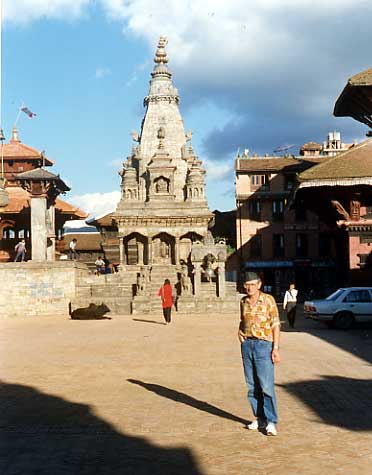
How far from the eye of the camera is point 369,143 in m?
33.8

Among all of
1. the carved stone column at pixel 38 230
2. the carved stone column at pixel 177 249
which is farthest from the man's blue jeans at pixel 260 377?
the carved stone column at pixel 177 249

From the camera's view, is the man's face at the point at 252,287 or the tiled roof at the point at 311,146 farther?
the tiled roof at the point at 311,146

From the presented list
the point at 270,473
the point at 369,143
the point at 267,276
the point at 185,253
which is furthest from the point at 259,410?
the point at 267,276

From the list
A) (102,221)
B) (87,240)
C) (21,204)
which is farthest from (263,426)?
(87,240)

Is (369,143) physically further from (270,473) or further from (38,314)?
(270,473)

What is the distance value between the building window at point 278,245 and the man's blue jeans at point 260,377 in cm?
5068

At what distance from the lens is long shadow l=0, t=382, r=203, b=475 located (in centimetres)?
595

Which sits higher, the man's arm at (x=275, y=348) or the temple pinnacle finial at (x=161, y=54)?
the temple pinnacle finial at (x=161, y=54)

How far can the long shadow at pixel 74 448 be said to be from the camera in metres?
5.95

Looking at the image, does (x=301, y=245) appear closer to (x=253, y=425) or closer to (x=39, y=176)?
(x=39, y=176)

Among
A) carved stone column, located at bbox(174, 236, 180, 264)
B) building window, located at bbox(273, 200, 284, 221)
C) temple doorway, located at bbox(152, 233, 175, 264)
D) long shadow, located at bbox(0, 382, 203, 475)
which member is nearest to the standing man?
long shadow, located at bbox(0, 382, 203, 475)

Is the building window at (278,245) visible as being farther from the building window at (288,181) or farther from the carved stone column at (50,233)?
the carved stone column at (50,233)

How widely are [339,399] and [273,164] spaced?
50.5m

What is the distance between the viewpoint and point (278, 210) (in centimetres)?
5822
